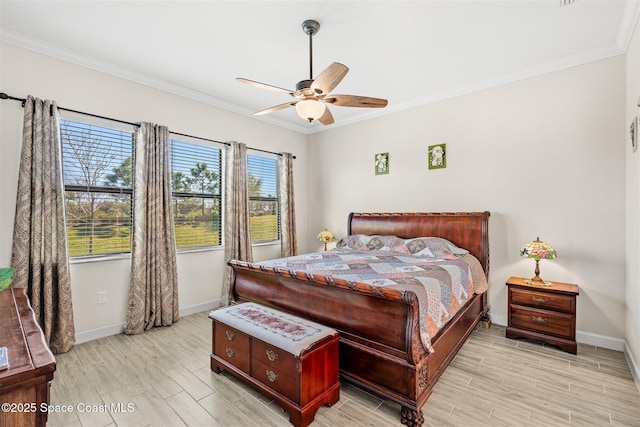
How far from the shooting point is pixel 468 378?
7.88ft

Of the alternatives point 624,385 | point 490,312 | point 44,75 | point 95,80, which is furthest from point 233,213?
point 624,385

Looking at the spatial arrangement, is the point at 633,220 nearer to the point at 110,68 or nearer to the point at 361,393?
the point at 361,393

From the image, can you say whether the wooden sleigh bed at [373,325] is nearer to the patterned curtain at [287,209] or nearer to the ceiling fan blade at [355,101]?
the ceiling fan blade at [355,101]

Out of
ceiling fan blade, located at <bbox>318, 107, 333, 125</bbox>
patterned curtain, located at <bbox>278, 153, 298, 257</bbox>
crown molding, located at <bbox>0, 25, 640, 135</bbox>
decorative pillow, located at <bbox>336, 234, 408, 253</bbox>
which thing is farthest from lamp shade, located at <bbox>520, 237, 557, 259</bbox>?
patterned curtain, located at <bbox>278, 153, 298, 257</bbox>

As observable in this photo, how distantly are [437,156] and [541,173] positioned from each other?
1.20 m

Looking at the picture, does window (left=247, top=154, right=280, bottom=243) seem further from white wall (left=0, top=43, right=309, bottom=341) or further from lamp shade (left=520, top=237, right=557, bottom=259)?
lamp shade (left=520, top=237, right=557, bottom=259)

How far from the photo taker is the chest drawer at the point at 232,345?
2.22m

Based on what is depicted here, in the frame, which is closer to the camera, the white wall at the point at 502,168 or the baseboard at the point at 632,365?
the baseboard at the point at 632,365

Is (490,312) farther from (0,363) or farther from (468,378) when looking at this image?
(0,363)

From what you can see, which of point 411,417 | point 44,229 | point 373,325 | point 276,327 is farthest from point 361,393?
point 44,229

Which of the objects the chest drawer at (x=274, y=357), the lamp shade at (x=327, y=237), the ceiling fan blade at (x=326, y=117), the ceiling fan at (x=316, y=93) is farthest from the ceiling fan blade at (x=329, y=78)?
the lamp shade at (x=327, y=237)

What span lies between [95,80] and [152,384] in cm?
314

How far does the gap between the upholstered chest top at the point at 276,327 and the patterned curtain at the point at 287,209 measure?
8.42ft

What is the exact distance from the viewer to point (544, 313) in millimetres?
2922
